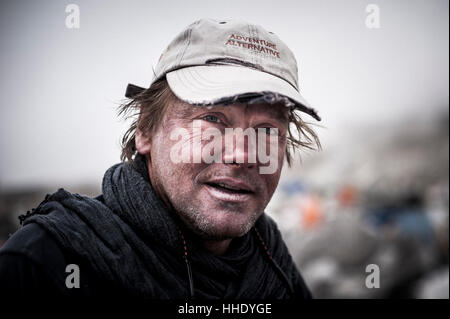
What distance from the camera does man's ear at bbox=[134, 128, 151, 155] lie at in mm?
1230

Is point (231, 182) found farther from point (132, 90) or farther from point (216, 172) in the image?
point (132, 90)

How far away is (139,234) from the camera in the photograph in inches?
42.7

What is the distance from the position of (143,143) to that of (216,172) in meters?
0.34

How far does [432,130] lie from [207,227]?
13.2ft

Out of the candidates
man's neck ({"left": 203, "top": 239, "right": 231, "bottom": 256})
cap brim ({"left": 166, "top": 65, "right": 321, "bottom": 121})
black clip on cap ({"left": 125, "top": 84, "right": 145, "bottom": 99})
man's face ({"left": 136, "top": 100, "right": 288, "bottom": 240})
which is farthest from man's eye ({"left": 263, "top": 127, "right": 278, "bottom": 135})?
black clip on cap ({"left": 125, "top": 84, "right": 145, "bottom": 99})

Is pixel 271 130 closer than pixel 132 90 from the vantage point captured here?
Yes

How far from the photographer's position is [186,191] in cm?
107

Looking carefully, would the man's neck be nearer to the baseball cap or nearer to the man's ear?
the man's ear

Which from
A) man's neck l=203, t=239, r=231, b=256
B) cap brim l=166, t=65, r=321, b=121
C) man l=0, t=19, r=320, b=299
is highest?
cap brim l=166, t=65, r=321, b=121

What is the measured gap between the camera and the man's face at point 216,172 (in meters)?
1.05

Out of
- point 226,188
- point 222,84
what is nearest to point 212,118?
point 222,84
